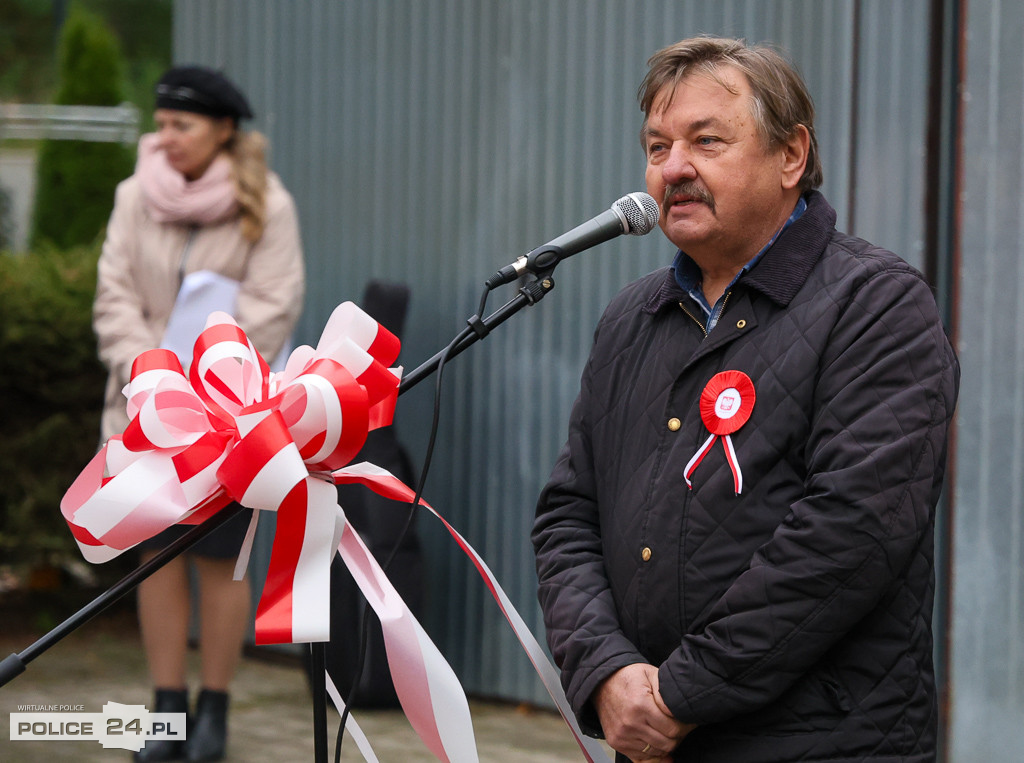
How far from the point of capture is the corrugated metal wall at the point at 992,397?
3760 mm

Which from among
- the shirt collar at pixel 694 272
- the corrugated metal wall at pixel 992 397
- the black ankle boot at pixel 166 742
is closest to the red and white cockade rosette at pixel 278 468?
the shirt collar at pixel 694 272

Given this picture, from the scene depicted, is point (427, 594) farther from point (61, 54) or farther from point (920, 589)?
point (61, 54)

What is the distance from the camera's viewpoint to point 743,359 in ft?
7.09

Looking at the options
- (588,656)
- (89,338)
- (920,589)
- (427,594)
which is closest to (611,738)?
(588,656)

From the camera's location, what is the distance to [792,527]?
2.03 metres

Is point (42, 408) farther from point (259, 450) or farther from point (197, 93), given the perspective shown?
point (259, 450)

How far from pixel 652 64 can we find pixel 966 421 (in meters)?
1.96

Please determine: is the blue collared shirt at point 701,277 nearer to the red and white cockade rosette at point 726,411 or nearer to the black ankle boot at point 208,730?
the red and white cockade rosette at point 726,411

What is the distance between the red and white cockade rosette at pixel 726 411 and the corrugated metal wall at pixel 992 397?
6.37 feet

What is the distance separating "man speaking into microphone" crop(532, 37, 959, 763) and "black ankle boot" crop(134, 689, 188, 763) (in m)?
2.36

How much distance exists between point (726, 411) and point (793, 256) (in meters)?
0.30

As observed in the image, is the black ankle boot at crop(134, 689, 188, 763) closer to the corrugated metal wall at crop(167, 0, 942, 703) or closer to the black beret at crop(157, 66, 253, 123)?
the corrugated metal wall at crop(167, 0, 942, 703)

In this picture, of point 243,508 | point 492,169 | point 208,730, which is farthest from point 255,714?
point 243,508

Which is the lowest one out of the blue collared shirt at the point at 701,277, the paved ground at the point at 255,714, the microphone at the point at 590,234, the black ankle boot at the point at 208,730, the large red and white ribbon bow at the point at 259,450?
the paved ground at the point at 255,714
